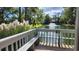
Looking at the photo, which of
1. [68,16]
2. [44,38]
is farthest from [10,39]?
[68,16]

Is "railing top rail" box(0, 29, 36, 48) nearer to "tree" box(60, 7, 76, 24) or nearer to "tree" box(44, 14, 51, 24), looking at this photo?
"tree" box(44, 14, 51, 24)

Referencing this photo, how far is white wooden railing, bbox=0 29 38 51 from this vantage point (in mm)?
1536

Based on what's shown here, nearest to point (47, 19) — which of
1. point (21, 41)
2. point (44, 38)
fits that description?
point (44, 38)

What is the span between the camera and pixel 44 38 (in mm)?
1645

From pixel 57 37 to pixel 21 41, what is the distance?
400 mm

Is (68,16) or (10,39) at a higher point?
(68,16)

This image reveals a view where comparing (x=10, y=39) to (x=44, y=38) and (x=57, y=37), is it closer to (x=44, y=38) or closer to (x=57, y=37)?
(x=44, y=38)

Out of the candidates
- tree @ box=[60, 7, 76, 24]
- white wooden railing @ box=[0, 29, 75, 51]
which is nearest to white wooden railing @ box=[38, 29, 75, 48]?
white wooden railing @ box=[0, 29, 75, 51]

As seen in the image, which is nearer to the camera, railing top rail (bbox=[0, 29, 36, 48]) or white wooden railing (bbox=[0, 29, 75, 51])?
railing top rail (bbox=[0, 29, 36, 48])

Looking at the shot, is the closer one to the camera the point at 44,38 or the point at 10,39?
the point at 10,39

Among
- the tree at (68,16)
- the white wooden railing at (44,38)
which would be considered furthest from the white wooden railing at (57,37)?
the tree at (68,16)
